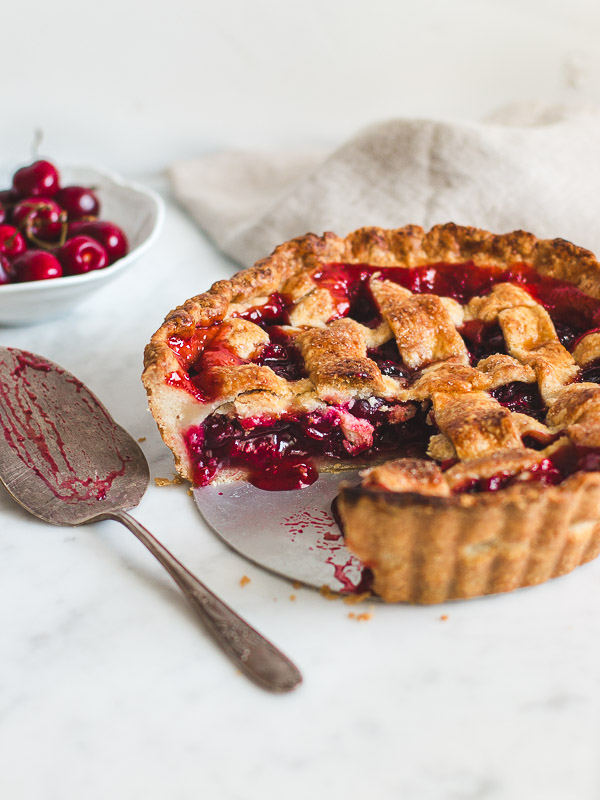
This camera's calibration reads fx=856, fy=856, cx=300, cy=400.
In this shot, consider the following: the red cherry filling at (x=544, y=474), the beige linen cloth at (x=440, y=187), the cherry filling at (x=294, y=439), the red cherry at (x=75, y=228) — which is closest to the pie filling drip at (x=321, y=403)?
the cherry filling at (x=294, y=439)

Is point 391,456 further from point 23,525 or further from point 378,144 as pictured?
point 378,144

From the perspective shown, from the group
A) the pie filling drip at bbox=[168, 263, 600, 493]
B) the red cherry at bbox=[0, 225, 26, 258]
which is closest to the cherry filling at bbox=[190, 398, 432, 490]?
the pie filling drip at bbox=[168, 263, 600, 493]

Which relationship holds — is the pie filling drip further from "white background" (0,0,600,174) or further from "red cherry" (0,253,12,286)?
"white background" (0,0,600,174)

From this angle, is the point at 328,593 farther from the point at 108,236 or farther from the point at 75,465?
the point at 108,236

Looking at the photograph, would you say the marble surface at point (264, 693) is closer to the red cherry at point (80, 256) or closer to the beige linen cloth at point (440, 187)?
the red cherry at point (80, 256)

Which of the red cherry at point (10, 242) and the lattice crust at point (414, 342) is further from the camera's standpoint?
the red cherry at point (10, 242)

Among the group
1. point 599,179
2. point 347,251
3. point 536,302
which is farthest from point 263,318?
point 599,179

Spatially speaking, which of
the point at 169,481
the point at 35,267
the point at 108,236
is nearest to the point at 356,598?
the point at 169,481

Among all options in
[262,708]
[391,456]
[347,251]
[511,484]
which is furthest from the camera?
[347,251]
